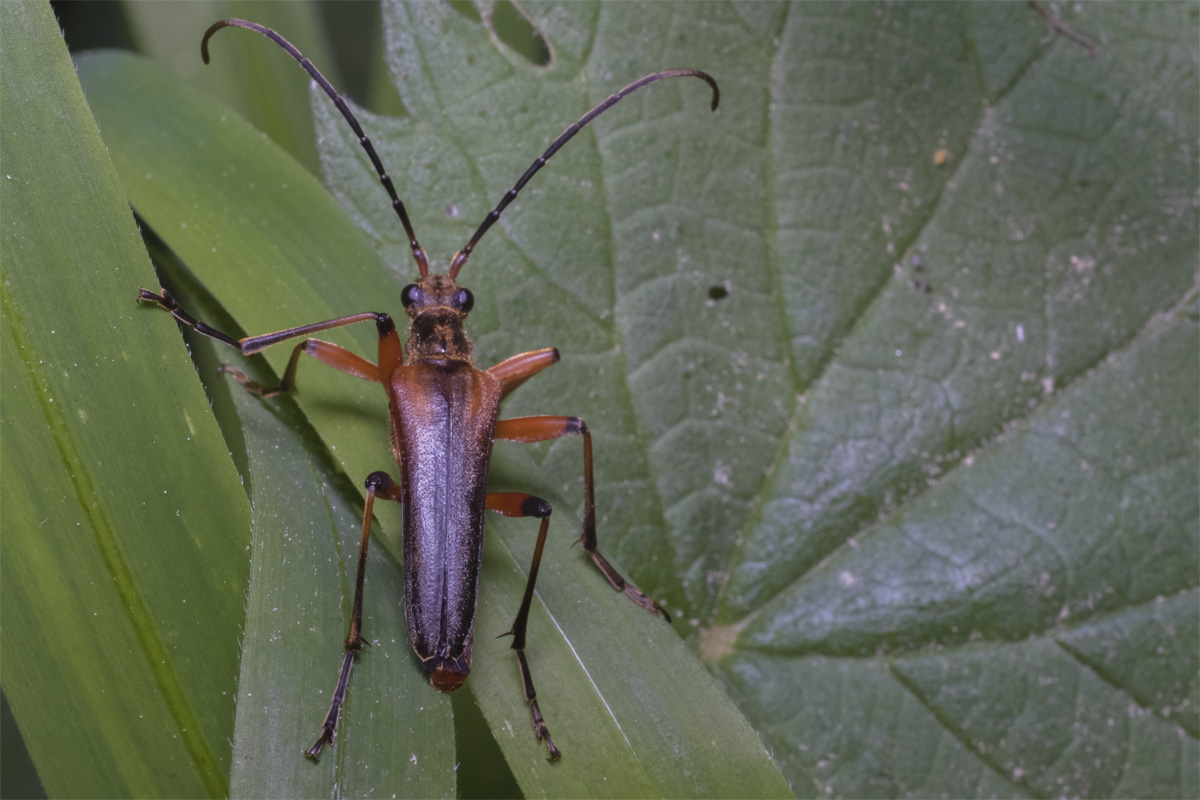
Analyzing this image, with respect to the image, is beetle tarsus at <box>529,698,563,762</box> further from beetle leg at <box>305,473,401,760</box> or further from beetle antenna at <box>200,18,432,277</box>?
beetle antenna at <box>200,18,432,277</box>

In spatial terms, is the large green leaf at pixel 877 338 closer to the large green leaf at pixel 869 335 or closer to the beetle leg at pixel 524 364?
the large green leaf at pixel 869 335

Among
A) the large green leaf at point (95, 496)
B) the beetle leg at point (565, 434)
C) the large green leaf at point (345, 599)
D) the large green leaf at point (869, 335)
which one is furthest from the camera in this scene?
the large green leaf at point (869, 335)

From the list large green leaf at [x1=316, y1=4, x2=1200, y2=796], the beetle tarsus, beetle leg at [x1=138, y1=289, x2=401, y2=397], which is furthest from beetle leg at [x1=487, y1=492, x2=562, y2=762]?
beetle leg at [x1=138, y1=289, x2=401, y2=397]

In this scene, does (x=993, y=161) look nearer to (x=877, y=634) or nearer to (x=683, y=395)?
(x=683, y=395)

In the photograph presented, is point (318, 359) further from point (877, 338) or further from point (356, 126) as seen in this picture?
point (877, 338)

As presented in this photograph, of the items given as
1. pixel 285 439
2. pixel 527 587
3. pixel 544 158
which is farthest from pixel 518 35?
pixel 527 587

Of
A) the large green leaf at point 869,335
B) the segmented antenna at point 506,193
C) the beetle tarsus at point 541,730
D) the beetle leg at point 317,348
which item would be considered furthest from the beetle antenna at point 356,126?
the beetle tarsus at point 541,730

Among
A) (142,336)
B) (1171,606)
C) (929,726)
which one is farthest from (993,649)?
(142,336)
